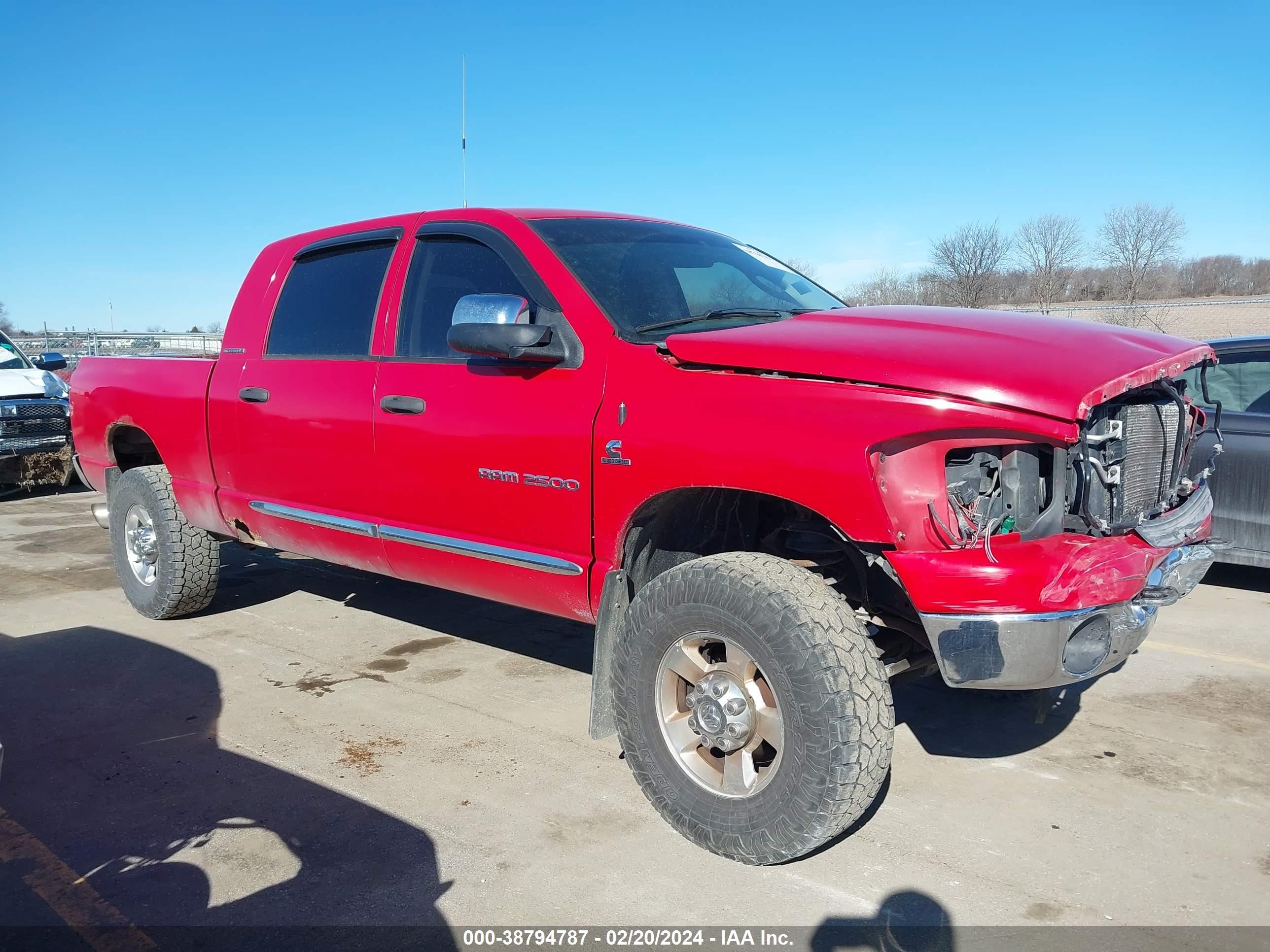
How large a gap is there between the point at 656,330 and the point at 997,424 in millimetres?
1299

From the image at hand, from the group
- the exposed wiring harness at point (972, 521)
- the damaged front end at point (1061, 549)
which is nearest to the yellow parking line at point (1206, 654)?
the damaged front end at point (1061, 549)

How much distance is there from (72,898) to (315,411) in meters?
2.15

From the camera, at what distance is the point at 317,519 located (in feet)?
14.8

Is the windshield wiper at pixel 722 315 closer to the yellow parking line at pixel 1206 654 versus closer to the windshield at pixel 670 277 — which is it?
the windshield at pixel 670 277

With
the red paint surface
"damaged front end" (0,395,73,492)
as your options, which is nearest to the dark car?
the red paint surface

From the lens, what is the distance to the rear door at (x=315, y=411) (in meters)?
4.27

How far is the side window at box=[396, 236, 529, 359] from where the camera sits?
154 inches

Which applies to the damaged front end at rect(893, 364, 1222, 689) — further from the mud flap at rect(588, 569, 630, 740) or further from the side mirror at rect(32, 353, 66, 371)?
the side mirror at rect(32, 353, 66, 371)

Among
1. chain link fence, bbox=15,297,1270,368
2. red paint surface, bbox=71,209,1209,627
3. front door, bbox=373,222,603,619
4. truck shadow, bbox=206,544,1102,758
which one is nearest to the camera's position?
red paint surface, bbox=71,209,1209,627

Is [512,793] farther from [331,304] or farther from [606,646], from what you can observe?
[331,304]

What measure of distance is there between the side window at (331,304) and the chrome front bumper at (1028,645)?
2735 mm

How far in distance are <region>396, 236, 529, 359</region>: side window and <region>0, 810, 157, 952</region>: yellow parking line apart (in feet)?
7.02

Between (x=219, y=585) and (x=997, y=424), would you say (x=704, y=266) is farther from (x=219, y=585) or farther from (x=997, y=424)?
(x=219, y=585)

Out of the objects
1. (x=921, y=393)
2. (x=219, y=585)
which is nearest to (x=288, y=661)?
(x=219, y=585)
